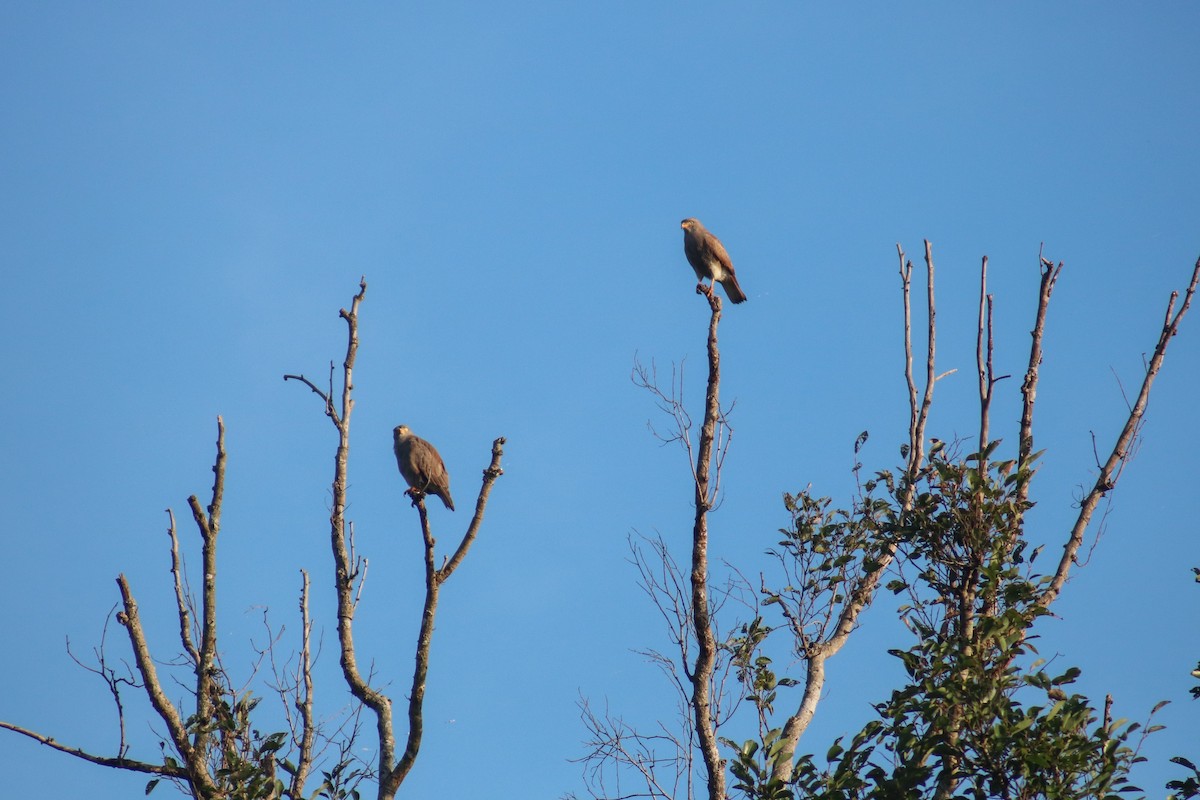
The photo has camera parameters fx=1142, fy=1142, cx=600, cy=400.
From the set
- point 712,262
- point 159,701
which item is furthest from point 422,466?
point 159,701

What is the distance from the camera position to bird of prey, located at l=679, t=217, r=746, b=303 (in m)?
12.3

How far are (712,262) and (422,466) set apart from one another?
12.5 ft

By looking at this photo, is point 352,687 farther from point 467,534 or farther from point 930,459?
point 930,459

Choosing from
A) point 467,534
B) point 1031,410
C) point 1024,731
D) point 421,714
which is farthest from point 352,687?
point 1031,410

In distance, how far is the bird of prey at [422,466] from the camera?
1120 centimetres

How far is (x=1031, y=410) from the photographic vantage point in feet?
22.3

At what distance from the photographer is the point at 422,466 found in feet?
36.8

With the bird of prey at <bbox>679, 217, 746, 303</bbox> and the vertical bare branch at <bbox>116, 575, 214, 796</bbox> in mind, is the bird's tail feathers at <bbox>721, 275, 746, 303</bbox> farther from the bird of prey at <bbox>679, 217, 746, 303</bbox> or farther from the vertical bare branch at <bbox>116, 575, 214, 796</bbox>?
the vertical bare branch at <bbox>116, 575, 214, 796</bbox>

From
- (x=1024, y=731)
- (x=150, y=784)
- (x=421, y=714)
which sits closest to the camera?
(x=1024, y=731)

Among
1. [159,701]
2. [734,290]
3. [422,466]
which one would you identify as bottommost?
[159,701]

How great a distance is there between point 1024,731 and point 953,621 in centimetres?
111

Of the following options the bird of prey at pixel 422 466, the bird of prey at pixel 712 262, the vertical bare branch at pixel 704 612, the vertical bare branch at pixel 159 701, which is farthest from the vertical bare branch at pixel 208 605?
the bird of prey at pixel 712 262

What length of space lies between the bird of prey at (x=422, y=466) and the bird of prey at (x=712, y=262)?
134 inches

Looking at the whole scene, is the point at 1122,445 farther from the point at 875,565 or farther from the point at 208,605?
the point at 208,605
